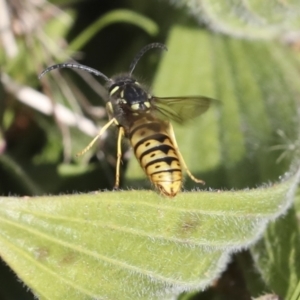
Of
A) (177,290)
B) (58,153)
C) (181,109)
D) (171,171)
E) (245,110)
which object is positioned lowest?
(177,290)

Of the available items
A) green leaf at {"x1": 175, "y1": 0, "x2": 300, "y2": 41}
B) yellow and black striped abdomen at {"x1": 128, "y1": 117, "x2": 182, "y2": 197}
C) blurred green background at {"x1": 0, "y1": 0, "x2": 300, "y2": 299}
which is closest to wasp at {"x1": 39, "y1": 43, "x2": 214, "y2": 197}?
yellow and black striped abdomen at {"x1": 128, "y1": 117, "x2": 182, "y2": 197}

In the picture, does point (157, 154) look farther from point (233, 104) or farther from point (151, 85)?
point (151, 85)

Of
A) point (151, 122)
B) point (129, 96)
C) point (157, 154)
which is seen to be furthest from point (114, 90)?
point (157, 154)

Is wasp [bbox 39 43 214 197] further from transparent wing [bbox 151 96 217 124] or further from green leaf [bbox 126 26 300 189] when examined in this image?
green leaf [bbox 126 26 300 189]

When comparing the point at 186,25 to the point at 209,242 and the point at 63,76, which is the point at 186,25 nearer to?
the point at 63,76

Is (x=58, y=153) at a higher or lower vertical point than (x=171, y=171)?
higher

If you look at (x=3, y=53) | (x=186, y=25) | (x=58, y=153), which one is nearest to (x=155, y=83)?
(x=186, y=25)

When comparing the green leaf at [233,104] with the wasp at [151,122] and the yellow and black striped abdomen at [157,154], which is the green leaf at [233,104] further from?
the yellow and black striped abdomen at [157,154]

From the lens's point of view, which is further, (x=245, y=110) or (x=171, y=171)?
(x=245, y=110)
